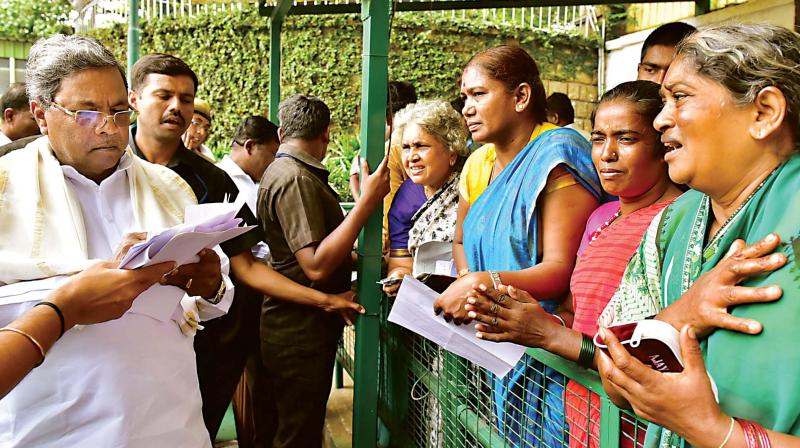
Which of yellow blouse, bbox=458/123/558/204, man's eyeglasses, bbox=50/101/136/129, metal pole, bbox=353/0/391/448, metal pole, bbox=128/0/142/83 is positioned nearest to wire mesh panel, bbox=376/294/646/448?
metal pole, bbox=353/0/391/448

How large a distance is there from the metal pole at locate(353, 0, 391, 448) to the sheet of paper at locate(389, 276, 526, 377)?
108cm

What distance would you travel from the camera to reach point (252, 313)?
146 inches

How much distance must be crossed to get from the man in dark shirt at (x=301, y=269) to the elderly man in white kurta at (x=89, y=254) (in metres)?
1.01

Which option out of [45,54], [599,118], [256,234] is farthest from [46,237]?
[599,118]

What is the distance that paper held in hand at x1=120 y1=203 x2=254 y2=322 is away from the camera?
1606 mm

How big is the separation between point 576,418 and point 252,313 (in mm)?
2325

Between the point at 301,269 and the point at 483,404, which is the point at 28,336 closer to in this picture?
the point at 483,404

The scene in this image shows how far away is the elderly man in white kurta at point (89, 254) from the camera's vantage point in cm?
170

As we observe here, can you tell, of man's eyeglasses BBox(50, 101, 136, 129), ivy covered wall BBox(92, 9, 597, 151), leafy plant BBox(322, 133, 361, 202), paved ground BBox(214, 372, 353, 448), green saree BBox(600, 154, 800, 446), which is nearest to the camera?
green saree BBox(600, 154, 800, 446)

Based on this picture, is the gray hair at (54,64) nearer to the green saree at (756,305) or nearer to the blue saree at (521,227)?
the blue saree at (521,227)

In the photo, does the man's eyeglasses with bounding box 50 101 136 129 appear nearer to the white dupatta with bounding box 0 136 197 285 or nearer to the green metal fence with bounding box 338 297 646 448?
the white dupatta with bounding box 0 136 197 285

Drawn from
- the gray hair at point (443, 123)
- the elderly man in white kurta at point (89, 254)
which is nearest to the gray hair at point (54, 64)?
the elderly man in white kurta at point (89, 254)

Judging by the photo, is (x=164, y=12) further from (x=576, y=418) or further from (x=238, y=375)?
(x=576, y=418)

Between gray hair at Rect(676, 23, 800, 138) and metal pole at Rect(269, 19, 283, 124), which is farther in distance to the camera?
metal pole at Rect(269, 19, 283, 124)
